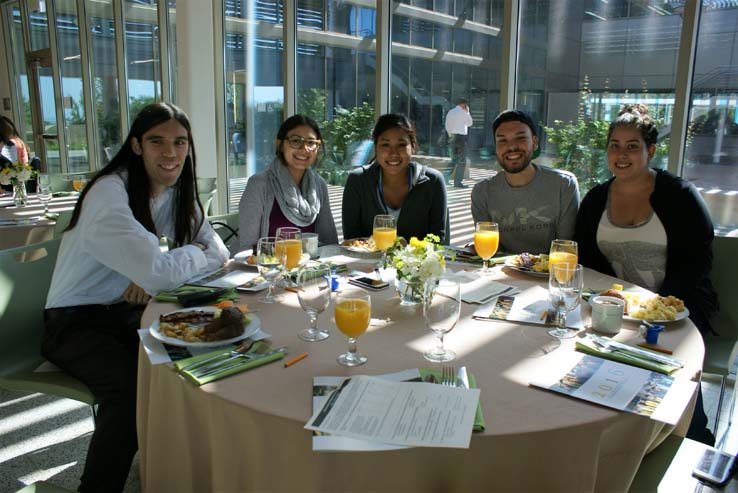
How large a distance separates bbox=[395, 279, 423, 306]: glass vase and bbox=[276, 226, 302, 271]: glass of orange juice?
403 mm

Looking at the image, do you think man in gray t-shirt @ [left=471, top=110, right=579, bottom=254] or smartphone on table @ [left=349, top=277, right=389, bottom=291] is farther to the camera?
man in gray t-shirt @ [left=471, top=110, right=579, bottom=254]

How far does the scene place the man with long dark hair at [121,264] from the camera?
170 centimetres

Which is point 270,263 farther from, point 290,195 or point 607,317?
point 290,195

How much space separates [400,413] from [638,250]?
1672mm

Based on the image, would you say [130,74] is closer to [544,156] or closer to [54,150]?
[54,150]

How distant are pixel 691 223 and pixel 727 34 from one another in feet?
4.42

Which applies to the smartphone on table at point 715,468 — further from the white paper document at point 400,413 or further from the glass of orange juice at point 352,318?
the glass of orange juice at point 352,318

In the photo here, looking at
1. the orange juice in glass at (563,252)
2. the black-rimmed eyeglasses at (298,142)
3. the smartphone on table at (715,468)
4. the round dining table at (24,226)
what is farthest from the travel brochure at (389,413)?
the round dining table at (24,226)

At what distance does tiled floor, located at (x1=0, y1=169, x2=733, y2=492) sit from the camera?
2082mm

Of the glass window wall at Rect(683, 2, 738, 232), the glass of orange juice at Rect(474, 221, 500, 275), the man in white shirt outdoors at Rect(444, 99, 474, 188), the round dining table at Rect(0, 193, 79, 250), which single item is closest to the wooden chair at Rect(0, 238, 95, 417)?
the round dining table at Rect(0, 193, 79, 250)

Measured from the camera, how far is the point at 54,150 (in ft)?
28.8

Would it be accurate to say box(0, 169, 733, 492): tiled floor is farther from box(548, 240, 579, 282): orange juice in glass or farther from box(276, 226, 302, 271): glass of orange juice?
box(548, 240, 579, 282): orange juice in glass

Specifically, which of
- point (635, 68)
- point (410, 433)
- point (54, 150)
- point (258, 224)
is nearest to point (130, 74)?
point (54, 150)

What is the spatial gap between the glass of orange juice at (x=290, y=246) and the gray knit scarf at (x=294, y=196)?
2.96 ft
